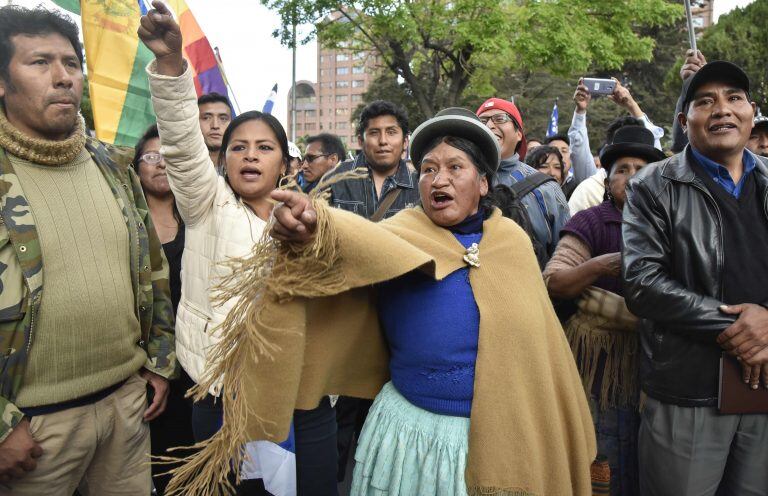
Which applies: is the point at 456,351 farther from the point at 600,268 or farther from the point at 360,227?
the point at 600,268

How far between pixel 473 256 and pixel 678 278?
108 centimetres

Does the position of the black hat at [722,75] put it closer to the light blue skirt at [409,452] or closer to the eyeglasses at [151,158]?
the light blue skirt at [409,452]

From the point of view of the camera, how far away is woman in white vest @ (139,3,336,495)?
245cm

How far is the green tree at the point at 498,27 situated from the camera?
14242 mm

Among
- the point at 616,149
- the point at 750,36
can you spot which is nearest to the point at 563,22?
the point at 750,36

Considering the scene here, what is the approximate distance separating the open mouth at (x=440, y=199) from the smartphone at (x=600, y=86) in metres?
3.20

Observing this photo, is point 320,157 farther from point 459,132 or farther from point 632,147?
point 459,132

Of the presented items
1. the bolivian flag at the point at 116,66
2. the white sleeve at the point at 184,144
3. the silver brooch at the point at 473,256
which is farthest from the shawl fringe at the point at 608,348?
the bolivian flag at the point at 116,66

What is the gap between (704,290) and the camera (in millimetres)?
2477

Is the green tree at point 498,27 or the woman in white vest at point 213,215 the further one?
the green tree at point 498,27

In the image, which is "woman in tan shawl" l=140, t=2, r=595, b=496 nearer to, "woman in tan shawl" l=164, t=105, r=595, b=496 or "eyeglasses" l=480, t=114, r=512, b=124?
"woman in tan shawl" l=164, t=105, r=595, b=496

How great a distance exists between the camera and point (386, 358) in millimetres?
2230

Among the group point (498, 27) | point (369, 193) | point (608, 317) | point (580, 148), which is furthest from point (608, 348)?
point (498, 27)

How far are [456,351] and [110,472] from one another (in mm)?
1639
